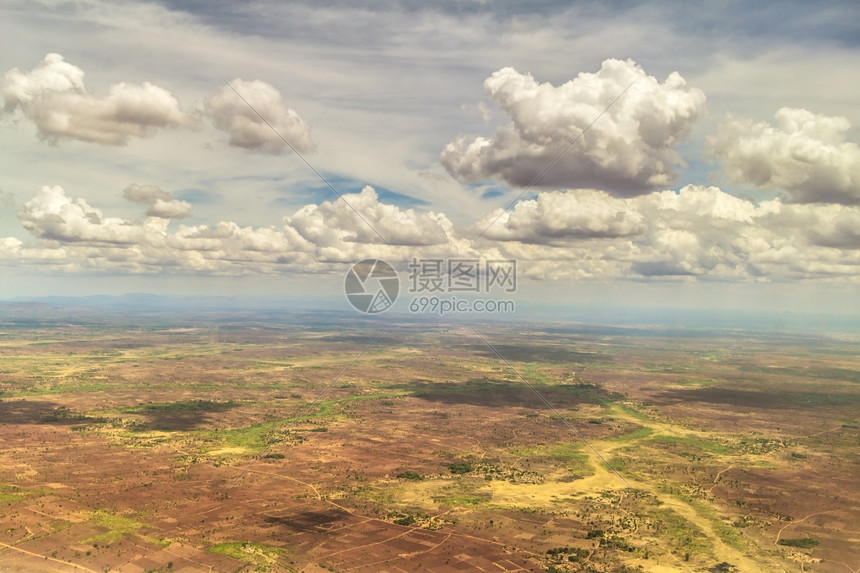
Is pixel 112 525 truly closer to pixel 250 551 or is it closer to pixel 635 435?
pixel 250 551

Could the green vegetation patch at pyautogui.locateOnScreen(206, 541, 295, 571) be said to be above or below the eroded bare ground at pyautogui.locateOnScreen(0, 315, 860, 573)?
above

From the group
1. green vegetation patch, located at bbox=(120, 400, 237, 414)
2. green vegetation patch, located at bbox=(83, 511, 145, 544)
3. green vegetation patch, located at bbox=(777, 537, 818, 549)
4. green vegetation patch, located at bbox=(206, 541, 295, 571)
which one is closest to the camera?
green vegetation patch, located at bbox=(206, 541, 295, 571)

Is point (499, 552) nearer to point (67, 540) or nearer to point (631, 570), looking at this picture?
point (631, 570)

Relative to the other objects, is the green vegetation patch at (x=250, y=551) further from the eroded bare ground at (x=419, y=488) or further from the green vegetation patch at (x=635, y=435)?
the green vegetation patch at (x=635, y=435)

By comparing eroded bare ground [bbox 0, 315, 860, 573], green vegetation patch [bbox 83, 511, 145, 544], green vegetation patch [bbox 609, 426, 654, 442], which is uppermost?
green vegetation patch [bbox 83, 511, 145, 544]

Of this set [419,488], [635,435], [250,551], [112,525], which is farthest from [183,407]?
[635,435]

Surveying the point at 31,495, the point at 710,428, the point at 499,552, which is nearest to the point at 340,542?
the point at 499,552

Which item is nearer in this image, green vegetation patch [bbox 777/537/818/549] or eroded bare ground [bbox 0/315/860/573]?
eroded bare ground [bbox 0/315/860/573]

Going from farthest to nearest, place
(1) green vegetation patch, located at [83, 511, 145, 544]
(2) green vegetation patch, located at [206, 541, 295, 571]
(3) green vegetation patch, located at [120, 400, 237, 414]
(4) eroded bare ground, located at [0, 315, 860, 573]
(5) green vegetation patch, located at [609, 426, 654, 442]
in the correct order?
(3) green vegetation patch, located at [120, 400, 237, 414]
(5) green vegetation patch, located at [609, 426, 654, 442]
(1) green vegetation patch, located at [83, 511, 145, 544]
(4) eroded bare ground, located at [0, 315, 860, 573]
(2) green vegetation patch, located at [206, 541, 295, 571]

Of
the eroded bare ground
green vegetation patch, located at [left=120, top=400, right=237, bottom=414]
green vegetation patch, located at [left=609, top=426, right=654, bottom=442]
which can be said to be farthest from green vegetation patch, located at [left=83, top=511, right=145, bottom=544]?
green vegetation patch, located at [left=609, top=426, right=654, bottom=442]

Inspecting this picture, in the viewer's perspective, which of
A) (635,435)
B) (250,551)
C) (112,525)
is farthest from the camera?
(635,435)

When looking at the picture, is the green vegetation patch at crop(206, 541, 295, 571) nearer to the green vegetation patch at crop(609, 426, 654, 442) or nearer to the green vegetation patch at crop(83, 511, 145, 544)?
the green vegetation patch at crop(83, 511, 145, 544)
